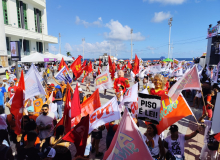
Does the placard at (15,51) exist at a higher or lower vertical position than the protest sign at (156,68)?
higher

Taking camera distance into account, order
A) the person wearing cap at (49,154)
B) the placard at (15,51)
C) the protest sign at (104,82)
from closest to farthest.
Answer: the person wearing cap at (49,154) < the protest sign at (104,82) < the placard at (15,51)

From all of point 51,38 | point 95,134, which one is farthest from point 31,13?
point 95,134

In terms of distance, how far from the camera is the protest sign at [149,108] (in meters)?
2.92

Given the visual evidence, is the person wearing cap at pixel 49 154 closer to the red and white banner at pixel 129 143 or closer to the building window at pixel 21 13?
the red and white banner at pixel 129 143

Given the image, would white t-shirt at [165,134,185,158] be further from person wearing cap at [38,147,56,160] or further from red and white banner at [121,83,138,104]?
person wearing cap at [38,147,56,160]

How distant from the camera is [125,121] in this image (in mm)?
2291

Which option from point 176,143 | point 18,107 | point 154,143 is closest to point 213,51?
point 176,143

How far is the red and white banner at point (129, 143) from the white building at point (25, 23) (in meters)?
28.1

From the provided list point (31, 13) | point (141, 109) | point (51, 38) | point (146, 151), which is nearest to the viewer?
point (146, 151)

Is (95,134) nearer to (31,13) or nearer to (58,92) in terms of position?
(58,92)

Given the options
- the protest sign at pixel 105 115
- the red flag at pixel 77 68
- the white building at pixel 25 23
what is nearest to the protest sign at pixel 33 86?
the protest sign at pixel 105 115

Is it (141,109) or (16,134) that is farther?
(16,134)

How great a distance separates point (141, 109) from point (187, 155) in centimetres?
225

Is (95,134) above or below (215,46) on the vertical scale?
below
